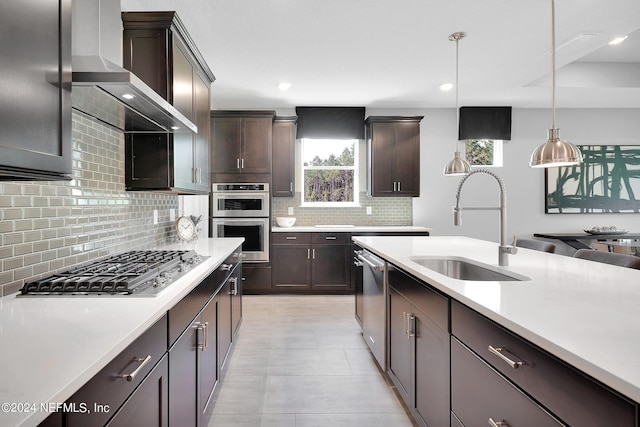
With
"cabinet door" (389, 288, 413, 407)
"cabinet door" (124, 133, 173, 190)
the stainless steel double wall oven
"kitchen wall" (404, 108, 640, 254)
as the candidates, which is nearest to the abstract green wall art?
"kitchen wall" (404, 108, 640, 254)

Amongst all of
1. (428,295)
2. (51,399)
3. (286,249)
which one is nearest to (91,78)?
(51,399)

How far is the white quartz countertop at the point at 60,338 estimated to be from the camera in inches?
26.2

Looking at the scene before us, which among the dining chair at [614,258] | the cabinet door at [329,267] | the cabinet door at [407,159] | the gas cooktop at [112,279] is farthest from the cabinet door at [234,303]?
the cabinet door at [407,159]

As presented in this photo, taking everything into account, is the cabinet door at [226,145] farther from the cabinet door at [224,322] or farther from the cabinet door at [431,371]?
the cabinet door at [431,371]

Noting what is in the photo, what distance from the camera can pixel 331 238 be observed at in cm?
502

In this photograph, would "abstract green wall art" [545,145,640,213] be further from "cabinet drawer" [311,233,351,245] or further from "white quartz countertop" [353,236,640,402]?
"white quartz countertop" [353,236,640,402]

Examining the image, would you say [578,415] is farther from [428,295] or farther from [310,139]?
[310,139]

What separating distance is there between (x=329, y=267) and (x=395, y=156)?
1.82 meters

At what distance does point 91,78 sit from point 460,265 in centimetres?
214

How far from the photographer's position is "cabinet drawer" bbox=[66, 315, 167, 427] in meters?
0.77

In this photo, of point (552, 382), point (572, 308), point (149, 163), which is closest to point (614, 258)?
point (572, 308)

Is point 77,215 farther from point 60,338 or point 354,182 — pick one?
point 354,182

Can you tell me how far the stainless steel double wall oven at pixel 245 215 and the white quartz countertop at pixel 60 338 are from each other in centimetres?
346

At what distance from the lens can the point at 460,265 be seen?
234 cm
